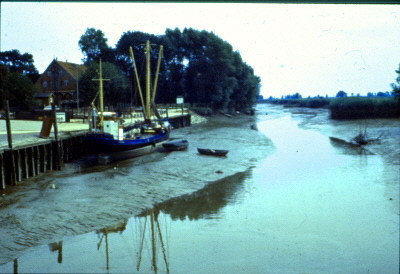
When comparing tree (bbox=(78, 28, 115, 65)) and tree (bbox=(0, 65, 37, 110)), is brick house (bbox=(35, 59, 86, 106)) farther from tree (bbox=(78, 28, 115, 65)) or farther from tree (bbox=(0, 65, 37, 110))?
tree (bbox=(0, 65, 37, 110))

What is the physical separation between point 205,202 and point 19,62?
56449 millimetres

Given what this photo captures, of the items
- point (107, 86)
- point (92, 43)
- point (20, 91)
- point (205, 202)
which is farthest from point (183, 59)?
point (205, 202)

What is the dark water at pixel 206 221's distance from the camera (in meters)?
10.2

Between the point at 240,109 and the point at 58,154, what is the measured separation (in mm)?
67792

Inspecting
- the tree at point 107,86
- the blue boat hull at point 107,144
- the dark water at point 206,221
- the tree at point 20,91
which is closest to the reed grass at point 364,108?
the dark water at point 206,221

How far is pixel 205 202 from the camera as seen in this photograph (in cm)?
1644

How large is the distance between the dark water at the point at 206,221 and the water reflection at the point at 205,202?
5cm

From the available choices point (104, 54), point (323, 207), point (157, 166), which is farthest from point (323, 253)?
point (104, 54)

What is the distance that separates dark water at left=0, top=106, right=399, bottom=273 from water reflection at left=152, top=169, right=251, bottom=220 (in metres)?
0.05

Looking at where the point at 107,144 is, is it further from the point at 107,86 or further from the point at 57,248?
the point at 107,86

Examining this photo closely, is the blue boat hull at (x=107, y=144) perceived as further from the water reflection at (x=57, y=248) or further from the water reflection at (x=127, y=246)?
the water reflection at (x=57, y=248)

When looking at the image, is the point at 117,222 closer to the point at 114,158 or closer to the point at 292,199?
the point at 292,199

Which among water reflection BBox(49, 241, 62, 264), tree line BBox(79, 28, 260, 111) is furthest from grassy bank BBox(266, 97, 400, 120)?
water reflection BBox(49, 241, 62, 264)

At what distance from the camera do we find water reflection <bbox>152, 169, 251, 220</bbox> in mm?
14672
